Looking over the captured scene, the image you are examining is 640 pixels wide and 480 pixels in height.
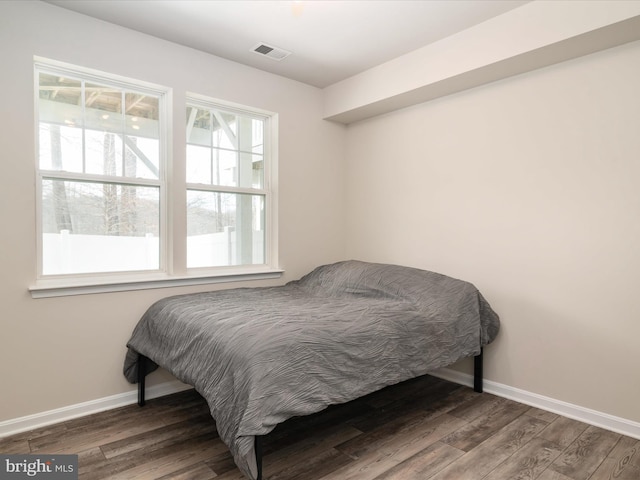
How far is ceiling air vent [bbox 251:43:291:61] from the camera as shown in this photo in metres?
2.91

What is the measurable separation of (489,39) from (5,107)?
9.67ft

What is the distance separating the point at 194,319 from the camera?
7.27ft

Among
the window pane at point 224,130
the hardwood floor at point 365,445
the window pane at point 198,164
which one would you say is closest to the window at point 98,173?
the window pane at point 198,164

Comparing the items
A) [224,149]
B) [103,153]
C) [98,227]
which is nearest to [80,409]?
[98,227]

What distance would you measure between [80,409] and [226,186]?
72.4 inches

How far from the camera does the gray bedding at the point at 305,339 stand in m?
1.69

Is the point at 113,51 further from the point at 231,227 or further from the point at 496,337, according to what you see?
the point at 496,337

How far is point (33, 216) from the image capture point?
7.70ft

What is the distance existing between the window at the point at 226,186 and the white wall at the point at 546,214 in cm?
129

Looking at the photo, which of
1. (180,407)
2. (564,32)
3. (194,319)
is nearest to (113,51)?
(194,319)

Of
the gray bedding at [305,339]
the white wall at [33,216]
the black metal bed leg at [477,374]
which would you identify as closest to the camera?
the gray bedding at [305,339]

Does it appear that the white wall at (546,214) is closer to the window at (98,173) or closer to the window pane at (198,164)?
the window pane at (198,164)

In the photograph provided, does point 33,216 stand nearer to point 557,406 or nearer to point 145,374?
point 145,374

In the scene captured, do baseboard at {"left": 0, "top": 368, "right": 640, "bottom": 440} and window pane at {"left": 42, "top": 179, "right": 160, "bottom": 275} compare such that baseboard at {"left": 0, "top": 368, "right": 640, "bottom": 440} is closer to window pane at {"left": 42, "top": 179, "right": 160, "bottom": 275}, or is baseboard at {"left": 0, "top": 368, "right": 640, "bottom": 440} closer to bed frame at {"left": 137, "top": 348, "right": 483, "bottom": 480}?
bed frame at {"left": 137, "top": 348, "right": 483, "bottom": 480}
